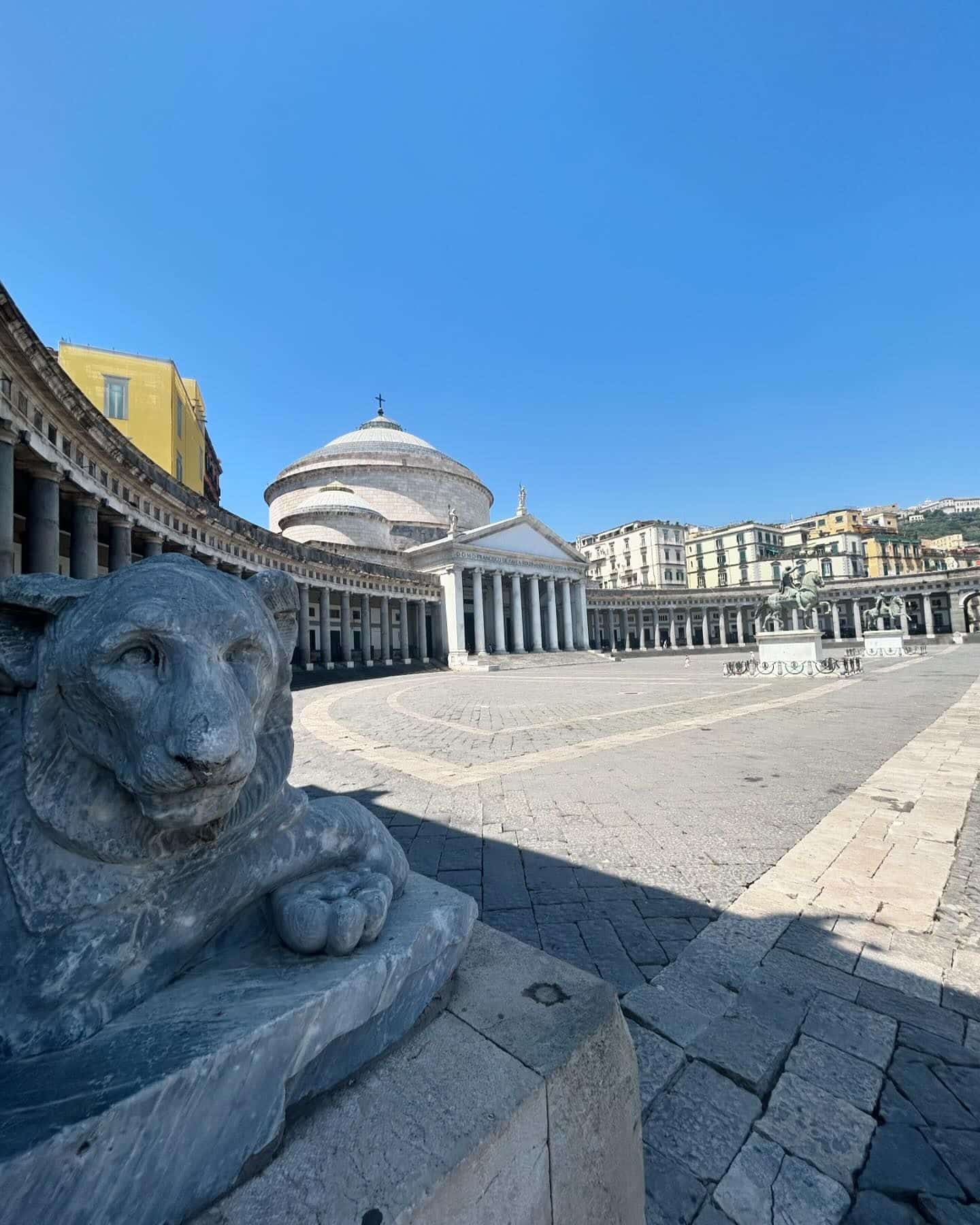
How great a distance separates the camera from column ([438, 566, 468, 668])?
123 ft

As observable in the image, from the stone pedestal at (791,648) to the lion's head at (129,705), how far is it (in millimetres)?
24241

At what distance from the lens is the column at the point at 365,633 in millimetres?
32219

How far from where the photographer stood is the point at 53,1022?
3.40 feet

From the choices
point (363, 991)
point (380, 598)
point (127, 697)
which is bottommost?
point (363, 991)

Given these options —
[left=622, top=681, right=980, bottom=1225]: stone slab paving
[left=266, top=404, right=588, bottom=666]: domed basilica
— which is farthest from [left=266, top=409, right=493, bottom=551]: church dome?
[left=622, top=681, right=980, bottom=1225]: stone slab paving

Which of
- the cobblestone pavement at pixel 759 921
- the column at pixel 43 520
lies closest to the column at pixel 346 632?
the column at pixel 43 520

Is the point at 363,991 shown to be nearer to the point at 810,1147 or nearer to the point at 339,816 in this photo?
the point at 339,816

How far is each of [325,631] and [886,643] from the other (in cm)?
3384

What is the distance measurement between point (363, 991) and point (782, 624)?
2765cm

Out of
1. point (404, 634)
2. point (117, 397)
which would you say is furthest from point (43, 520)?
point (404, 634)


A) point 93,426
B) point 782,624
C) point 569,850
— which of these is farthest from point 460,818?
point 782,624

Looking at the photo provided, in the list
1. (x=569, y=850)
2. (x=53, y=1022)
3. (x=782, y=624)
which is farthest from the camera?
(x=782, y=624)

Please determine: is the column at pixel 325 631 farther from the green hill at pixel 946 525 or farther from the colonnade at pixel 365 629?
the green hill at pixel 946 525

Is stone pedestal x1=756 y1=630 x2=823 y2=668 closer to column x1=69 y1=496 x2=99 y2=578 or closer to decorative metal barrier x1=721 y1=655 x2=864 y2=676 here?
decorative metal barrier x1=721 y1=655 x2=864 y2=676
